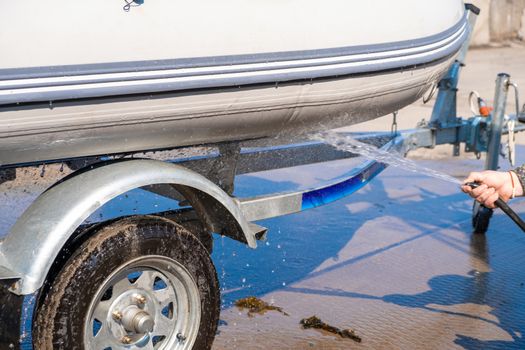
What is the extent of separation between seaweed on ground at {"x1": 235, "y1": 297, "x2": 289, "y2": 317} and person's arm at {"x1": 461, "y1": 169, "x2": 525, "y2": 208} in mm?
1416

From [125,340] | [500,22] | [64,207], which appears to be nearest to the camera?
[64,207]

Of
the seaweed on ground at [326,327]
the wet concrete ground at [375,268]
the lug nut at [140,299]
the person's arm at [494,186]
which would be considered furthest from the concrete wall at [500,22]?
the lug nut at [140,299]

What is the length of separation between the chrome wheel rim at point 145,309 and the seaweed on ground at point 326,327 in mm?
915

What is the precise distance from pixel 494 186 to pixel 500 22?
11864mm

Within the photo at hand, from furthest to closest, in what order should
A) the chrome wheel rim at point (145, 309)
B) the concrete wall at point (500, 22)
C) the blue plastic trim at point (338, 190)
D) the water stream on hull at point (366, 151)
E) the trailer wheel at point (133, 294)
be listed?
1. the concrete wall at point (500, 22)
2. the water stream on hull at point (366, 151)
3. the blue plastic trim at point (338, 190)
4. the chrome wheel rim at point (145, 309)
5. the trailer wheel at point (133, 294)

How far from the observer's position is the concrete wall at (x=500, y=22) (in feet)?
46.9

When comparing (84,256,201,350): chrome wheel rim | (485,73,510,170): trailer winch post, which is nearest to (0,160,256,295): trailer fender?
(84,256,201,350): chrome wheel rim

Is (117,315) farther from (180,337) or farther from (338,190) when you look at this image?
(338,190)

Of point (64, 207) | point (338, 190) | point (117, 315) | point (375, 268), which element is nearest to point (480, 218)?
point (375, 268)

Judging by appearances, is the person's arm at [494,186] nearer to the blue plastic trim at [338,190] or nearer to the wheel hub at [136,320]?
the blue plastic trim at [338,190]

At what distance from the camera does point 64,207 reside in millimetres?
2975

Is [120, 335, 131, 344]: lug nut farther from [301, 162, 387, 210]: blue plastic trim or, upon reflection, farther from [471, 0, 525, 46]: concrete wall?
[471, 0, 525, 46]: concrete wall

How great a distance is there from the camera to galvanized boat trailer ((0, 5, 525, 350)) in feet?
9.71

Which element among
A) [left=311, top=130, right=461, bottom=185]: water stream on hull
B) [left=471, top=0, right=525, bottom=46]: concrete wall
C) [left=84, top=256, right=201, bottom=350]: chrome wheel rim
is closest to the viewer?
[left=84, top=256, right=201, bottom=350]: chrome wheel rim
